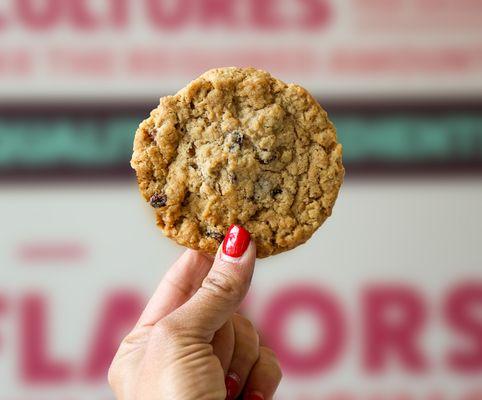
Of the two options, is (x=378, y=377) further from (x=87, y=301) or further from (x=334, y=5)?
(x=334, y=5)

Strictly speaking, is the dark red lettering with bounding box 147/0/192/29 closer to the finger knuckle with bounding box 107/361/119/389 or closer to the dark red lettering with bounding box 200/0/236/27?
the dark red lettering with bounding box 200/0/236/27

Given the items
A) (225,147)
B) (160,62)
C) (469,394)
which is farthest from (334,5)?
(469,394)

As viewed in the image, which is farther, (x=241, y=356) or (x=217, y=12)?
(x=217, y=12)

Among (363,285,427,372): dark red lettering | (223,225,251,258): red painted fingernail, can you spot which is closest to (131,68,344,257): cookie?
(223,225,251,258): red painted fingernail

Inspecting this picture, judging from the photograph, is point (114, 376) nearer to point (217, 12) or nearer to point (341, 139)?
point (341, 139)

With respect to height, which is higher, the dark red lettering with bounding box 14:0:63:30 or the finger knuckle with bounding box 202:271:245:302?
the dark red lettering with bounding box 14:0:63:30

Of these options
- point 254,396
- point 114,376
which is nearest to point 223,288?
point 114,376
